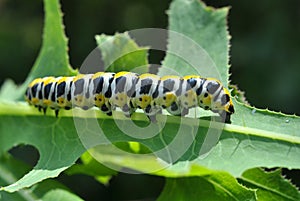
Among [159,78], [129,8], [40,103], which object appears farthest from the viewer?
[129,8]

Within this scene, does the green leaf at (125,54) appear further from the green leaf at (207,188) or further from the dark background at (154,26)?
the dark background at (154,26)

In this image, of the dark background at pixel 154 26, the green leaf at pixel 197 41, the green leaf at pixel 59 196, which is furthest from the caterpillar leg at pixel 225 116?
the dark background at pixel 154 26

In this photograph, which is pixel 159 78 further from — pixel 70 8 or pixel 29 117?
pixel 70 8

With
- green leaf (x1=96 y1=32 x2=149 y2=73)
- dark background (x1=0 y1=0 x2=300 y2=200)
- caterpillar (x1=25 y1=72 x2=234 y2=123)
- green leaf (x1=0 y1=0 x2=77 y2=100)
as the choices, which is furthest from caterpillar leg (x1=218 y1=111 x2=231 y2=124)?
dark background (x1=0 y1=0 x2=300 y2=200)

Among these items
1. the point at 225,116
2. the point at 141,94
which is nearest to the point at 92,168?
the point at 141,94

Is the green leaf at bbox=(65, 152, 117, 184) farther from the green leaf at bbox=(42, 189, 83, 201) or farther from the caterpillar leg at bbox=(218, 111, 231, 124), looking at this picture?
the caterpillar leg at bbox=(218, 111, 231, 124)

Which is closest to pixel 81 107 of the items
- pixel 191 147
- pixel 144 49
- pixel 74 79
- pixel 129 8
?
pixel 74 79
